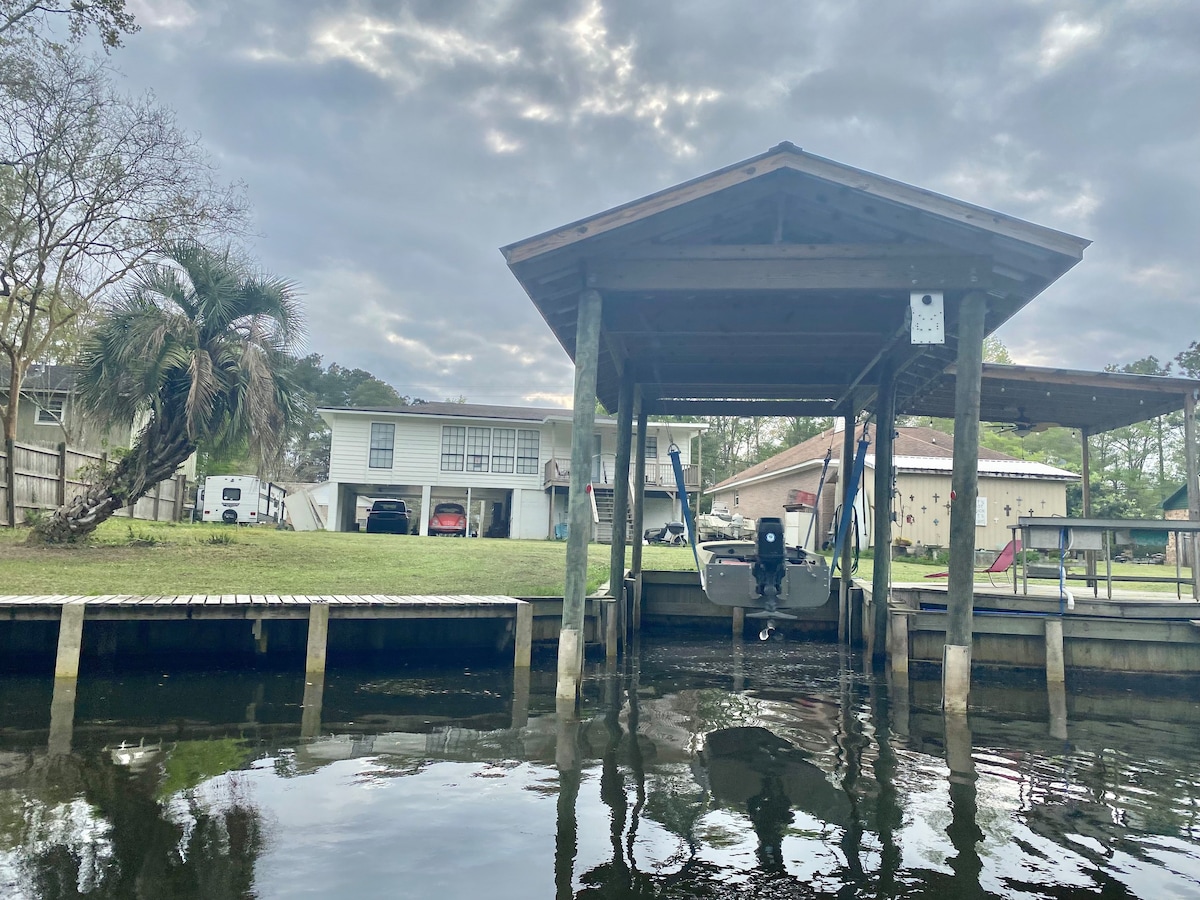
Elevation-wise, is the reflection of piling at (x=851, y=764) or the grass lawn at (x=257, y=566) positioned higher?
the grass lawn at (x=257, y=566)

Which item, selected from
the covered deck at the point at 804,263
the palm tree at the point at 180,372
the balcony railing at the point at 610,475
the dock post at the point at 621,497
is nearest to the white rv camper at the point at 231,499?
the balcony railing at the point at 610,475

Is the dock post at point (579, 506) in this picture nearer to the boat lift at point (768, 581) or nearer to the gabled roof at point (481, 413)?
the boat lift at point (768, 581)

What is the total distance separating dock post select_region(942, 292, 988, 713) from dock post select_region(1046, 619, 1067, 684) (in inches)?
84.7

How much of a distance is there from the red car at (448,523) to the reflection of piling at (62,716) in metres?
20.5

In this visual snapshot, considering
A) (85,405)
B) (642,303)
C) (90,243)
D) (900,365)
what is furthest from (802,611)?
(90,243)

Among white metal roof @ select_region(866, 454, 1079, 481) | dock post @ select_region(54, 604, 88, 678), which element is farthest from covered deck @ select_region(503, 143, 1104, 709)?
white metal roof @ select_region(866, 454, 1079, 481)

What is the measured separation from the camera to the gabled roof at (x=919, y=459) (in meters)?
23.6

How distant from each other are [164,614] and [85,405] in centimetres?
712

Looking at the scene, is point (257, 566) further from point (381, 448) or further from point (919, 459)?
point (919, 459)

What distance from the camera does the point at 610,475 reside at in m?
29.4

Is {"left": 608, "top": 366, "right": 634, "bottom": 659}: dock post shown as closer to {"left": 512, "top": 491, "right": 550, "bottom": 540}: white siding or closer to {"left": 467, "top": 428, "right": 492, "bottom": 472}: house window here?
{"left": 512, "top": 491, "right": 550, "bottom": 540}: white siding

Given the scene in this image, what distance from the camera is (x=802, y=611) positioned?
13.2 m

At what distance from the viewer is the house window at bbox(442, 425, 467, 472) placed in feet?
97.2

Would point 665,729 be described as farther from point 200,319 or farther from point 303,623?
point 200,319
